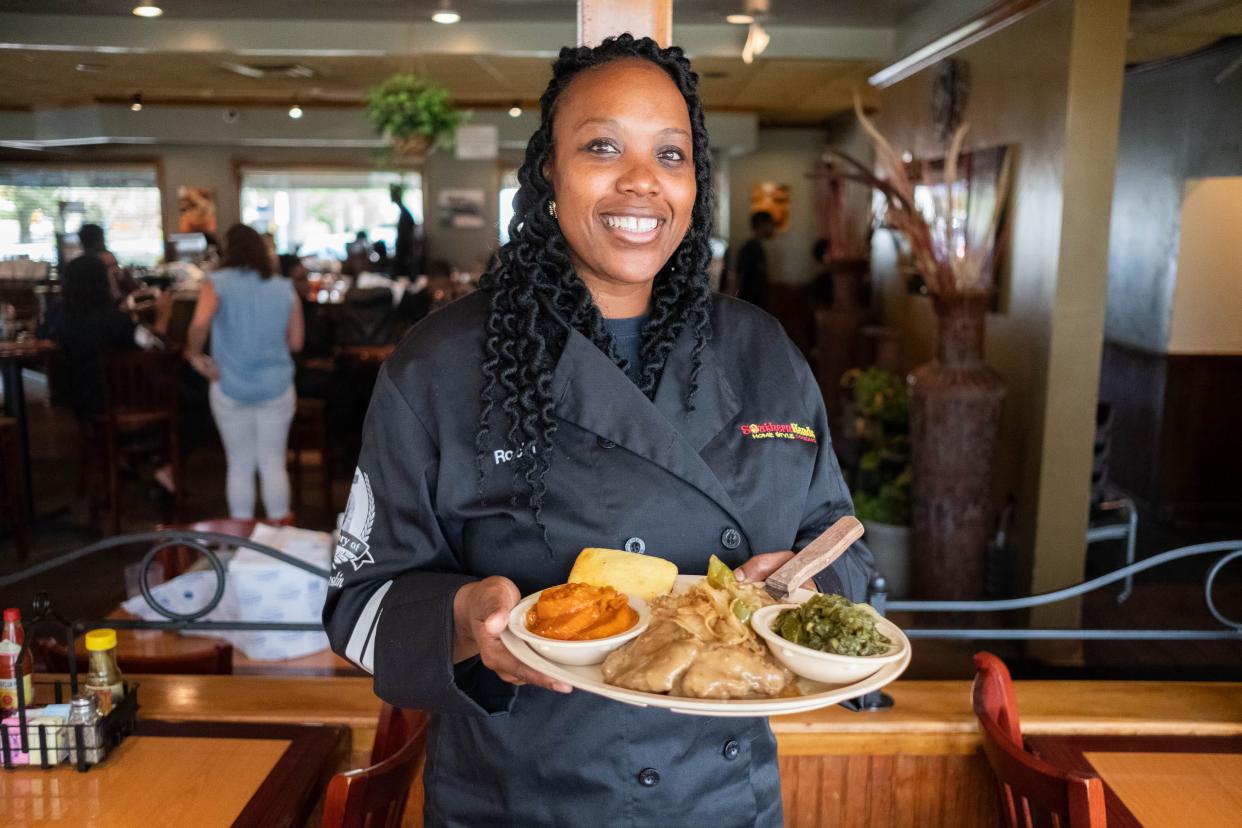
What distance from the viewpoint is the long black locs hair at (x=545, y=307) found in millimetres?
1380

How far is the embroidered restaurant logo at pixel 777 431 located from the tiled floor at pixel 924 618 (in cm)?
168

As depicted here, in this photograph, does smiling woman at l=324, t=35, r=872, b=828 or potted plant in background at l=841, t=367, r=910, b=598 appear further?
potted plant in background at l=841, t=367, r=910, b=598

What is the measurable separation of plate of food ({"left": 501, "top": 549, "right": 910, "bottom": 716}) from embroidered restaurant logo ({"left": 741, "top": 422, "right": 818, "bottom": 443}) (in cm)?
25

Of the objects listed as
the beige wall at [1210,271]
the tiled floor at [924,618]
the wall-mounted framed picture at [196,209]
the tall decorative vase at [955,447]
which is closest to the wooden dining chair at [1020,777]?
the tiled floor at [924,618]

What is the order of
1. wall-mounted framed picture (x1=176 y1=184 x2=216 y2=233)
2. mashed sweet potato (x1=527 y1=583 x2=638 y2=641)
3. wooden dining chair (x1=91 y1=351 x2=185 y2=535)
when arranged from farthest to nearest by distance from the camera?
wall-mounted framed picture (x1=176 y1=184 x2=216 y2=233) < wooden dining chair (x1=91 y1=351 x2=185 y2=535) < mashed sweet potato (x1=527 y1=583 x2=638 y2=641)

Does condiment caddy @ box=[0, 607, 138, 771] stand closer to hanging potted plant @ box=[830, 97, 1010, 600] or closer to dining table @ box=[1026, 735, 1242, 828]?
dining table @ box=[1026, 735, 1242, 828]

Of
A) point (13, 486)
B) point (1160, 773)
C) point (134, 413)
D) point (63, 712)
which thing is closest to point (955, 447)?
point (1160, 773)

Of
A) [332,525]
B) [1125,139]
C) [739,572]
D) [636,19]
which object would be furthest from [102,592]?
[1125,139]

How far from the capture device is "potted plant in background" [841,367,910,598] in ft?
15.8

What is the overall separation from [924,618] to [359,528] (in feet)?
12.5

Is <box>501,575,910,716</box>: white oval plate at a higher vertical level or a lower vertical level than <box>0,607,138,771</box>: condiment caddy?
higher

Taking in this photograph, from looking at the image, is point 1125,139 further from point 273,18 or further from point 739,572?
point 739,572

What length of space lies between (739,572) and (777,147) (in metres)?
13.7

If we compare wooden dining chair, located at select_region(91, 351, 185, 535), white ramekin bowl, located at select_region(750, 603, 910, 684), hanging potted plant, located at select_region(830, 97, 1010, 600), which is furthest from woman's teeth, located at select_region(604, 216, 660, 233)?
wooden dining chair, located at select_region(91, 351, 185, 535)
